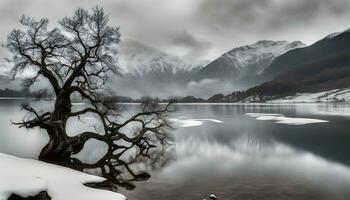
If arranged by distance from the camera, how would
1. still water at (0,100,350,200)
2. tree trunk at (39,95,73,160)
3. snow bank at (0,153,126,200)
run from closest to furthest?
snow bank at (0,153,126,200) < still water at (0,100,350,200) < tree trunk at (39,95,73,160)

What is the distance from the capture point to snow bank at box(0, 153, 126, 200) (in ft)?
45.3

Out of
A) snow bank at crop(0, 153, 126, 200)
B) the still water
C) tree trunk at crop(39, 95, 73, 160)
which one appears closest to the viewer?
snow bank at crop(0, 153, 126, 200)

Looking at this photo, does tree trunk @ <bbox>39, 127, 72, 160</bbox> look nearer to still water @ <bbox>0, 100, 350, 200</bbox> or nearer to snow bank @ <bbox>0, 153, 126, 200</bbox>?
still water @ <bbox>0, 100, 350, 200</bbox>

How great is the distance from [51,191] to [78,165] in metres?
13.0

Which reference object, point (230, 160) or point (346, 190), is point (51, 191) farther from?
point (230, 160)

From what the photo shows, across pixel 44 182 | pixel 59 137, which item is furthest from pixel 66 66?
pixel 44 182

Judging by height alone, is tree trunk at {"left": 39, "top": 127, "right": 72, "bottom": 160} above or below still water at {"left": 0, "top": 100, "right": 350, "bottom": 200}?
above

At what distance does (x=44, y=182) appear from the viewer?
15.1 metres

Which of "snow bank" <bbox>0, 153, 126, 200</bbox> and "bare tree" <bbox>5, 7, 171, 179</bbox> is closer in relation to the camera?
"snow bank" <bbox>0, 153, 126, 200</bbox>

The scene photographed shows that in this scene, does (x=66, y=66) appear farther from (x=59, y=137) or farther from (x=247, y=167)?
(x=247, y=167)

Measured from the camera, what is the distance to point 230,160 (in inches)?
1257

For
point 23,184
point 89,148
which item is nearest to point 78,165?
point 89,148

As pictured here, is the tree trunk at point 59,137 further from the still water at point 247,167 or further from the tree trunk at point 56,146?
the still water at point 247,167

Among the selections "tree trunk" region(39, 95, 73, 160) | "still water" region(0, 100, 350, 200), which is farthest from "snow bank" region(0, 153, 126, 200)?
"tree trunk" region(39, 95, 73, 160)
